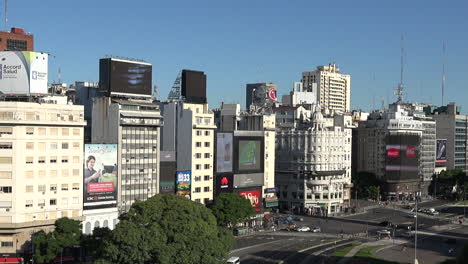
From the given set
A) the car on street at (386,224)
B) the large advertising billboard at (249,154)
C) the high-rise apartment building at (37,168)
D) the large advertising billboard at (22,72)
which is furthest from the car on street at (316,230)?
the large advertising billboard at (22,72)

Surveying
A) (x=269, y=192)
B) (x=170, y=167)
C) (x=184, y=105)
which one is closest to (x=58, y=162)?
(x=170, y=167)

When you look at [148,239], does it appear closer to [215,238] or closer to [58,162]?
[215,238]

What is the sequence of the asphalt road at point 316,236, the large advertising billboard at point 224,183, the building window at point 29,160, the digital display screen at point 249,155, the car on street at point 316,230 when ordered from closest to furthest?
the building window at point 29,160
the asphalt road at point 316,236
the large advertising billboard at point 224,183
the car on street at point 316,230
the digital display screen at point 249,155

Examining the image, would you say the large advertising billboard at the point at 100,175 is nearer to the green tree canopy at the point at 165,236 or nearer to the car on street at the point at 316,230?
the green tree canopy at the point at 165,236

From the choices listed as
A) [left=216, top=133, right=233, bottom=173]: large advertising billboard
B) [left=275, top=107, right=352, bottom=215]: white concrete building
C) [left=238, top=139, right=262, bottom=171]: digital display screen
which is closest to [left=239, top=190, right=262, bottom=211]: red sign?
[left=238, top=139, right=262, bottom=171]: digital display screen

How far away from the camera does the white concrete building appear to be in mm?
183500

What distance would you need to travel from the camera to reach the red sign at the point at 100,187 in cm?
11953

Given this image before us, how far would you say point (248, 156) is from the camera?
6284 inches

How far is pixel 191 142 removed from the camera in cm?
14350

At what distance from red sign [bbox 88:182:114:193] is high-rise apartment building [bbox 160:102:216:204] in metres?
19.9

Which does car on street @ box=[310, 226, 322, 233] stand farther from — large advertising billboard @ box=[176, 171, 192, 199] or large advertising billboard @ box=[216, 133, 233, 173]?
large advertising billboard @ box=[176, 171, 192, 199]

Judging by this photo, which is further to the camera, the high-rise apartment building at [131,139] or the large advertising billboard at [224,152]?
the large advertising billboard at [224,152]

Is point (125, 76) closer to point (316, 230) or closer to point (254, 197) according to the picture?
point (254, 197)

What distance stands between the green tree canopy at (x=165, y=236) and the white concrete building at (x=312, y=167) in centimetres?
8664
